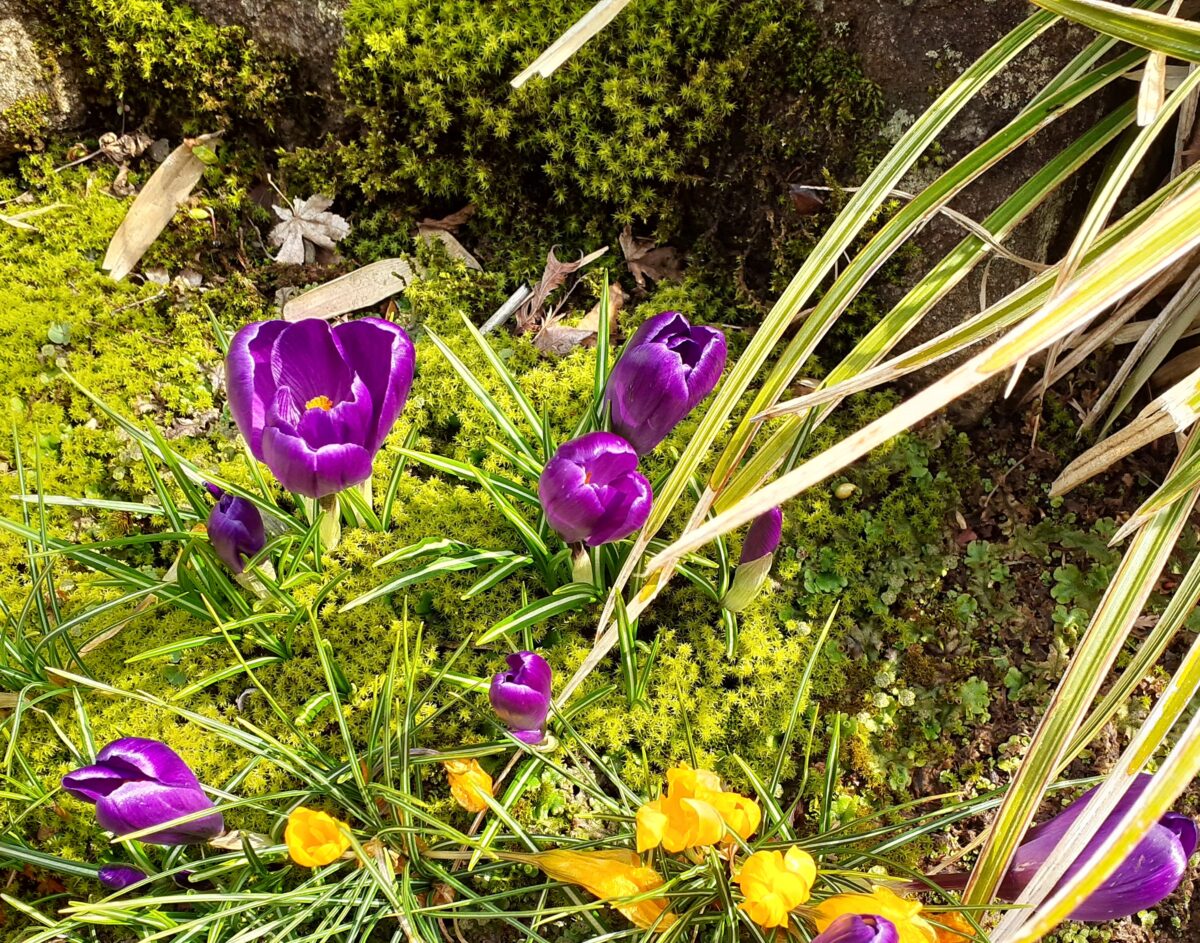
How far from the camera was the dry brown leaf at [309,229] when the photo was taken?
2381 mm

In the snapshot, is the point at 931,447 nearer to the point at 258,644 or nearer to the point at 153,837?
the point at 258,644

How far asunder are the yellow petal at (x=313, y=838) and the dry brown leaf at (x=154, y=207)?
1803 mm

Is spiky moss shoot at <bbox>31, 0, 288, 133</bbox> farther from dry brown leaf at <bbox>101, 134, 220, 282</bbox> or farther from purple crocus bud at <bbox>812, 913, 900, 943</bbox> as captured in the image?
purple crocus bud at <bbox>812, 913, 900, 943</bbox>

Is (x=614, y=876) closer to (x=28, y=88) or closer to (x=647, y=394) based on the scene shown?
(x=647, y=394)

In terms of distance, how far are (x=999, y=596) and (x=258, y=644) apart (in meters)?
1.67

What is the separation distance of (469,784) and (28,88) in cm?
243

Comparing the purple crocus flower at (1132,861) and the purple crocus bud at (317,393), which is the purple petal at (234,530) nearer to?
the purple crocus bud at (317,393)

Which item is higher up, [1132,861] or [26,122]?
[26,122]

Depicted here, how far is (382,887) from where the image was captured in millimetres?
1238

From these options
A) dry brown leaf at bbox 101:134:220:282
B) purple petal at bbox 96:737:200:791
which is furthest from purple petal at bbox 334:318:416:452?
dry brown leaf at bbox 101:134:220:282

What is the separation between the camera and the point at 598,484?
1.33 meters

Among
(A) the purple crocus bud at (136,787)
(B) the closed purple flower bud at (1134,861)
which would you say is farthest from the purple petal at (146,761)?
(B) the closed purple flower bud at (1134,861)

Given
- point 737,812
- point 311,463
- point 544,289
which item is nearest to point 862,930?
point 737,812

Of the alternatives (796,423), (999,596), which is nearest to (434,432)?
(796,423)
